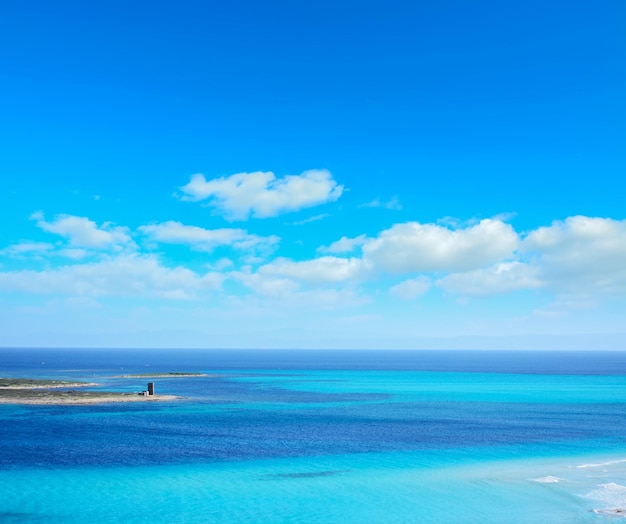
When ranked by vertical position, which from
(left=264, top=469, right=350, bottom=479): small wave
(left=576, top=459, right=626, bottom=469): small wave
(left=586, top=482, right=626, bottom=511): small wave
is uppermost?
(left=264, top=469, right=350, bottom=479): small wave

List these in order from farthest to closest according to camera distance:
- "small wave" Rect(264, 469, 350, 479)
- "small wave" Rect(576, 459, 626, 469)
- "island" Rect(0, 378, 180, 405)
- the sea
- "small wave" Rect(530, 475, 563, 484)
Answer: "island" Rect(0, 378, 180, 405) < "small wave" Rect(576, 459, 626, 469) < "small wave" Rect(264, 469, 350, 479) < "small wave" Rect(530, 475, 563, 484) < the sea

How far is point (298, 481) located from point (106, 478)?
534 inches

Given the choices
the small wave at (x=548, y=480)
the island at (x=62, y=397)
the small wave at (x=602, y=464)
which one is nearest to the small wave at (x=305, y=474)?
the small wave at (x=548, y=480)

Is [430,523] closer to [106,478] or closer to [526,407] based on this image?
[106,478]

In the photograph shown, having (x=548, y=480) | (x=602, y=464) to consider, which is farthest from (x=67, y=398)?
(x=602, y=464)

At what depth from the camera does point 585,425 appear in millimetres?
71312

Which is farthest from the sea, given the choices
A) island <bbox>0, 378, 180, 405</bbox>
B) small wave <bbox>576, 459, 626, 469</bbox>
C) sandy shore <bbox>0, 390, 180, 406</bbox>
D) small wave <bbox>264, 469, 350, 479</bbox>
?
island <bbox>0, 378, 180, 405</bbox>

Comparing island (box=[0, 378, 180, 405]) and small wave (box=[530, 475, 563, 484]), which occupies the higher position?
island (box=[0, 378, 180, 405])

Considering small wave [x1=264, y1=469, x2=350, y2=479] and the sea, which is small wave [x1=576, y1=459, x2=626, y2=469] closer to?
the sea

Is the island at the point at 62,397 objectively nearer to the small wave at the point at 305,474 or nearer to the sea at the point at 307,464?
the sea at the point at 307,464

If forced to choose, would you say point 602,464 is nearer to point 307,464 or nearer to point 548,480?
point 548,480

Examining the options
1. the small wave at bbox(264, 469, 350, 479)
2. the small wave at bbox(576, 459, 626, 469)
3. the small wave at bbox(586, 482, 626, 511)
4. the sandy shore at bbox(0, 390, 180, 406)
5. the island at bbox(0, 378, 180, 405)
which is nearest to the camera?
the small wave at bbox(586, 482, 626, 511)

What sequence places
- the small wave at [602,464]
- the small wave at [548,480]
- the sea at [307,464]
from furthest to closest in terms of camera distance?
the small wave at [602,464] → the small wave at [548,480] → the sea at [307,464]

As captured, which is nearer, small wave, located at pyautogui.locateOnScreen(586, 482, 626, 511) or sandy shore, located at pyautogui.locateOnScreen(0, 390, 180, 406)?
small wave, located at pyautogui.locateOnScreen(586, 482, 626, 511)
